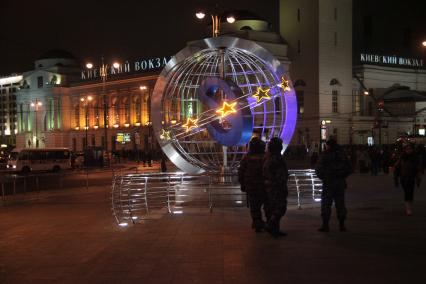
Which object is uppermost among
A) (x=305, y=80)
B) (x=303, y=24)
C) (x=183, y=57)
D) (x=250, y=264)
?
(x=303, y=24)

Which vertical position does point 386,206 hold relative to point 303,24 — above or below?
below

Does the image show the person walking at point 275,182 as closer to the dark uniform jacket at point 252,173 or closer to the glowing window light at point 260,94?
the dark uniform jacket at point 252,173

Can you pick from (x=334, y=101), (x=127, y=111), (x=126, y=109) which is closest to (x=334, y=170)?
(x=334, y=101)

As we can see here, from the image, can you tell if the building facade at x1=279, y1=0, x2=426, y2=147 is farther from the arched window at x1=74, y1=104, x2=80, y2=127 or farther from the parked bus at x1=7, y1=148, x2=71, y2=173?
the arched window at x1=74, y1=104, x2=80, y2=127

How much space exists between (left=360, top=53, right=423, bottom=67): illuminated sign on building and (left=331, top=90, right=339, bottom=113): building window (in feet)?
47.2

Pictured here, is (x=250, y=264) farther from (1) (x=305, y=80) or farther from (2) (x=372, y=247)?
(1) (x=305, y=80)

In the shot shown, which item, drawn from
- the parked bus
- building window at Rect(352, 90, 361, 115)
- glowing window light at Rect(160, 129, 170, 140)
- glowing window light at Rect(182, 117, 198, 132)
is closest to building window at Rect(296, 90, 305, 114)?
building window at Rect(352, 90, 361, 115)

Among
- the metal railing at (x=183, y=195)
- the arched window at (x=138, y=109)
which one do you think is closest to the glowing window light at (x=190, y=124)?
the metal railing at (x=183, y=195)

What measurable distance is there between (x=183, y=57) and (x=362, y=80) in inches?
2555

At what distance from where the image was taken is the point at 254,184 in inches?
436

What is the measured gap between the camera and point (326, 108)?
68.5 meters

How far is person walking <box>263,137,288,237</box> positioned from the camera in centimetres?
1062

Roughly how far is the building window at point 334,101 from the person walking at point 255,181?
2364 inches

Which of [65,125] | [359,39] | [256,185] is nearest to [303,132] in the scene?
[359,39]
